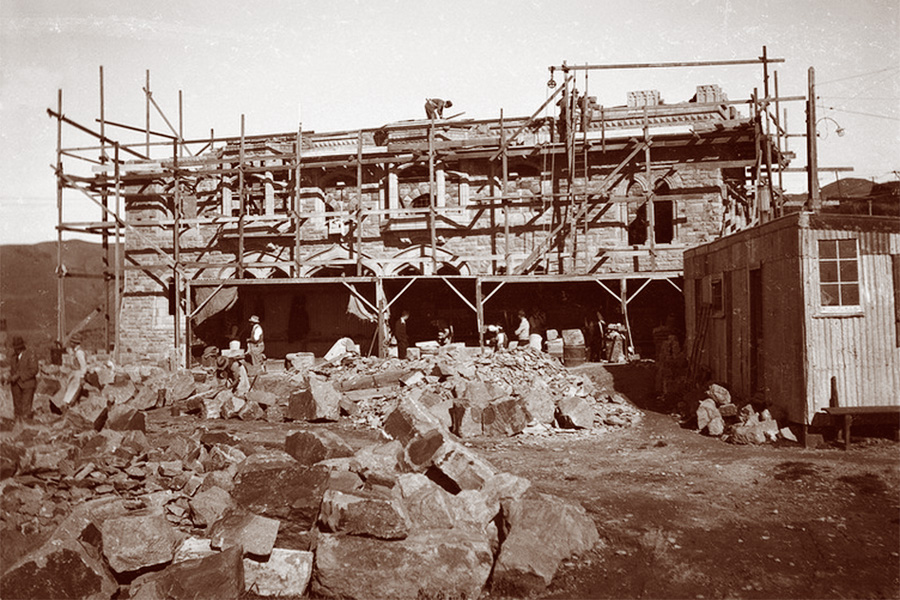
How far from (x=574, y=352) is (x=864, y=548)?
10789mm

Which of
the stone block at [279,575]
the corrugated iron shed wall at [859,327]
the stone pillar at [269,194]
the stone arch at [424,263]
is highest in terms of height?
the stone pillar at [269,194]

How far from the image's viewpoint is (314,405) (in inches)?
484

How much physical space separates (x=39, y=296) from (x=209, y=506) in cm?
3152

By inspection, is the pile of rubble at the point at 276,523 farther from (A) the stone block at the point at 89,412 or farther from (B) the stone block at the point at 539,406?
(B) the stone block at the point at 539,406

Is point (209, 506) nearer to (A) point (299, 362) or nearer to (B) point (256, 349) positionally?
(A) point (299, 362)

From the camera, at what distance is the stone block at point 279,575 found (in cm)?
535

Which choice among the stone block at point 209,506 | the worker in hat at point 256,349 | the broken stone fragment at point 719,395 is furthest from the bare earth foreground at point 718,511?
the worker in hat at point 256,349

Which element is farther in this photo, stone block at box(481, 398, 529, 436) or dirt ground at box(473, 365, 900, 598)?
stone block at box(481, 398, 529, 436)

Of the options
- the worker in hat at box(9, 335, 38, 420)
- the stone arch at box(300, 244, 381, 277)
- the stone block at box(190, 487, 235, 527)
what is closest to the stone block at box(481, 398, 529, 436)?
the stone block at box(190, 487, 235, 527)

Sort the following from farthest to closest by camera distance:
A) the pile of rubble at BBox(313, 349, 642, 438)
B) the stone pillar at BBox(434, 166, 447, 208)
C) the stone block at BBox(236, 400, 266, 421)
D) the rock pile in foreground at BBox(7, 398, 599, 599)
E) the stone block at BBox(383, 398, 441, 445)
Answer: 1. the stone pillar at BBox(434, 166, 447, 208)
2. the stone block at BBox(236, 400, 266, 421)
3. the pile of rubble at BBox(313, 349, 642, 438)
4. the stone block at BBox(383, 398, 441, 445)
5. the rock pile in foreground at BBox(7, 398, 599, 599)

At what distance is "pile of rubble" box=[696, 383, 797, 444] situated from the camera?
958 centimetres

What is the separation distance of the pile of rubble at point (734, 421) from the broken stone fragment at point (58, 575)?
8800 millimetres

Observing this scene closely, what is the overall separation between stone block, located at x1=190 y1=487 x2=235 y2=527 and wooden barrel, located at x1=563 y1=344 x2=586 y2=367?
11.7m

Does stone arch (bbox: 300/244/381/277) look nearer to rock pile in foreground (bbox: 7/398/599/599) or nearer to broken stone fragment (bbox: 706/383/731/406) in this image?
broken stone fragment (bbox: 706/383/731/406)
